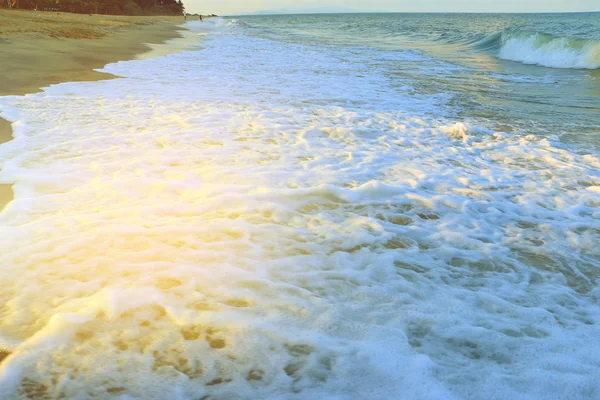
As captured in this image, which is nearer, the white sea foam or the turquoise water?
the turquoise water

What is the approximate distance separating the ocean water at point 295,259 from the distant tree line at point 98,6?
5630 centimetres

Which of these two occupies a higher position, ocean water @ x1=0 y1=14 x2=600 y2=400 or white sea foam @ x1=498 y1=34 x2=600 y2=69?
white sea foam @ x1=498 y1=34 x2=600 y2=69

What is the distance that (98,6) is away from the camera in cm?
5850

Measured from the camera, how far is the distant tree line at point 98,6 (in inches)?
2068

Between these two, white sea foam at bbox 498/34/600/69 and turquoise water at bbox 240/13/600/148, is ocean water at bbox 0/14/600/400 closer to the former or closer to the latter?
turquoise water at bbox 240/13/600/148

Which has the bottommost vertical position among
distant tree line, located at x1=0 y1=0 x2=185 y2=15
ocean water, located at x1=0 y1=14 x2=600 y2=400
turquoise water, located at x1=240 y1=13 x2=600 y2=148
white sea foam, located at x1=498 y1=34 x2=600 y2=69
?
ocean water, located at x1=0 y1=14 x2=600 y2=400

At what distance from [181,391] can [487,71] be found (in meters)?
13.7

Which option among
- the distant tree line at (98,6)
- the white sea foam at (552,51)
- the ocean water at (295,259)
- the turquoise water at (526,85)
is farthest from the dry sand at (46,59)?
the distant tree line at (98,6)

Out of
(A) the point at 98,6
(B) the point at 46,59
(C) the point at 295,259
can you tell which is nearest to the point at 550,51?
(B) the point at 46,59

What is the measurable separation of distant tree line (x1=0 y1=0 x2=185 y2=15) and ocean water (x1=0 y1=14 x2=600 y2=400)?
185 feet

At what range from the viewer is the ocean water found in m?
1.87

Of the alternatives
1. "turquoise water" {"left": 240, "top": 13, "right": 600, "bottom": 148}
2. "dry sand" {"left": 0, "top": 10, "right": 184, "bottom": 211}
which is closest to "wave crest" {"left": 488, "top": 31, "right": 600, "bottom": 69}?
Answer: "turquoise water" {"left": 240, "top": 13, "right": 600, "bottom": 148}

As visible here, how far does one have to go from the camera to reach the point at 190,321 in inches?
84.3

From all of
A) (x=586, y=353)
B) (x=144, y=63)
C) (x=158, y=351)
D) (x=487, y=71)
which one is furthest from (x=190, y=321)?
(x=487, y=71)
